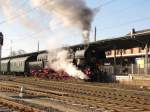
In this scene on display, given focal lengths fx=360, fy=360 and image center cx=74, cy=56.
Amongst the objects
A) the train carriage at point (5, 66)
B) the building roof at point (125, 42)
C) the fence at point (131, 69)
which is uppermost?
the building roof at point (125, 42)

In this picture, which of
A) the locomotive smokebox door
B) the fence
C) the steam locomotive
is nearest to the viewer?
the locomotive smokebox door

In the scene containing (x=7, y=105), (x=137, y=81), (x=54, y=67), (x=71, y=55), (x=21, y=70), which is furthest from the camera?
(x=21, y=70)

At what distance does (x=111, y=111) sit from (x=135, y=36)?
23938 mm

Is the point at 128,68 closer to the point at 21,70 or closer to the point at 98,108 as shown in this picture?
the point at 21,70

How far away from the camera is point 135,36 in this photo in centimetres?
3700

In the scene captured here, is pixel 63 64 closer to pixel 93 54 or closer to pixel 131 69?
pixel 93 54

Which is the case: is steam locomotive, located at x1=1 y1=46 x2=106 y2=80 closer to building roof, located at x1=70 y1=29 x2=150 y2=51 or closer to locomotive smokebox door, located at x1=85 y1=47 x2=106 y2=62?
locomotive smokebox door, located at x1=85 y1=47 x2=106 y2=62

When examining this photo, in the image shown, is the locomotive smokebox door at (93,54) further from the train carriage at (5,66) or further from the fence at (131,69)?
the train carriage at (5,66)

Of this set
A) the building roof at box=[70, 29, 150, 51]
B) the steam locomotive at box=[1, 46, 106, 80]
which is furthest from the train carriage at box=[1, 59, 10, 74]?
the building roof at box=[70, 29, 150, 51]

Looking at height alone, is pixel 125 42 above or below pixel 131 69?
above

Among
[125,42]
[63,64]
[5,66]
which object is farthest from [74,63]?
[5,66]

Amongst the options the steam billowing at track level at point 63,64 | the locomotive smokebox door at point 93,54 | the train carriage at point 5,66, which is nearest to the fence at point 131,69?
the locomotive smokebox door at point 93,54

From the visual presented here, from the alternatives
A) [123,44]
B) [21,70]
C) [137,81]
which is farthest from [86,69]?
[21,70]

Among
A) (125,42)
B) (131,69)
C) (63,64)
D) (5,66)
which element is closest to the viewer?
(63,64)
